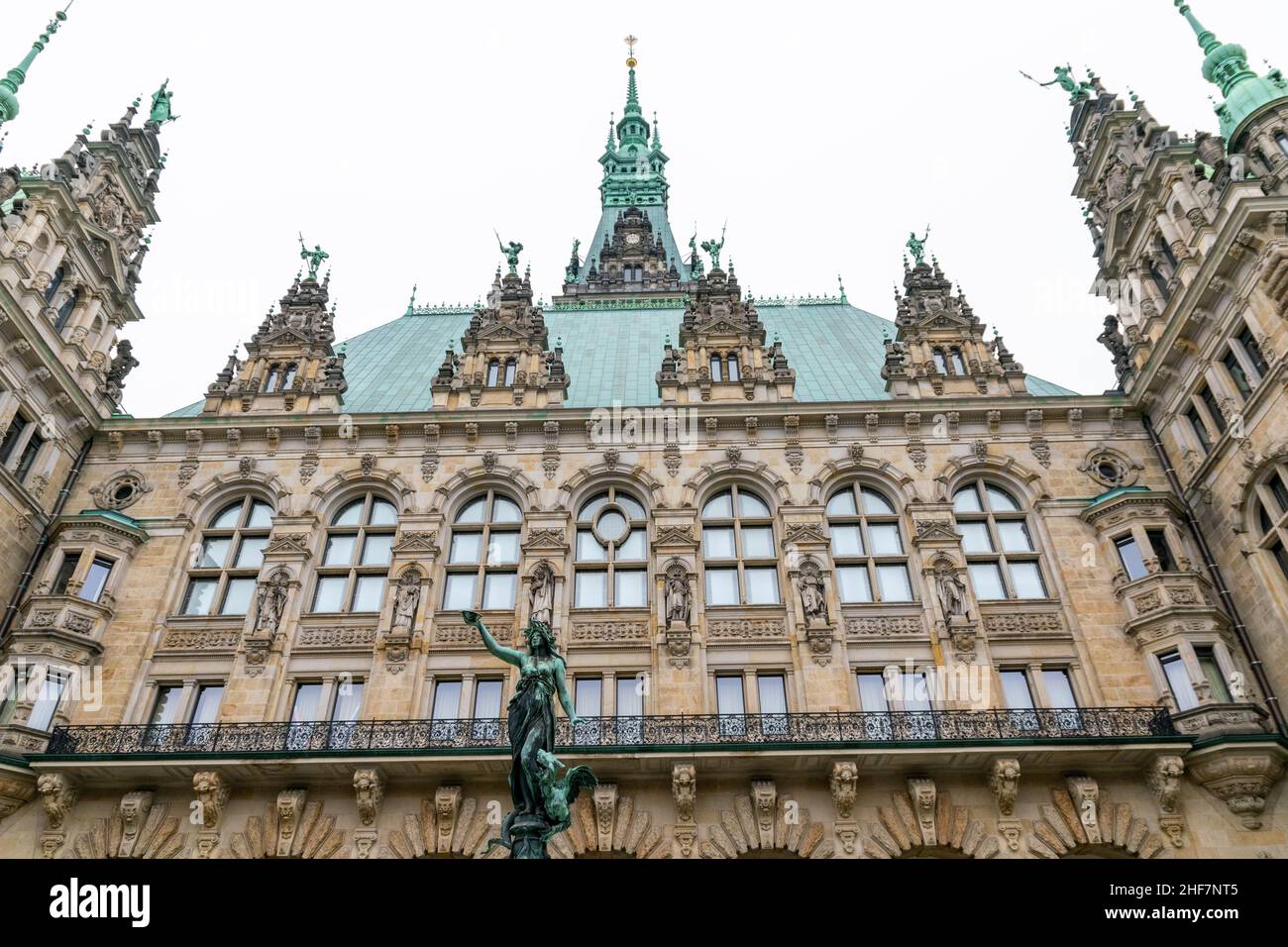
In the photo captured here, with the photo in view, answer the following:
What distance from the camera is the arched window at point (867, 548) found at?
66.5 feet

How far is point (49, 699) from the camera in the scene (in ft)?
59.9

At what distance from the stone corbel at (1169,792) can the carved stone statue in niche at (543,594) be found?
12225 mm

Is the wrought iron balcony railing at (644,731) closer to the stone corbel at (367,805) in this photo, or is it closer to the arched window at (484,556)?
the stone corbel at (367,805)

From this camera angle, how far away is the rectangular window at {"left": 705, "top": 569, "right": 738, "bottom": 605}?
20.3 metres

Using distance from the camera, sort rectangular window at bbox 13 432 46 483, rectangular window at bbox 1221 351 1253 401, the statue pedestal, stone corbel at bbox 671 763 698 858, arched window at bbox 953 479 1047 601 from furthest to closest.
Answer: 1. rectangular window at bbox 13 432 46 483
2. arched window at bbox 953 479 1047 601
3. rectangular window at bbox 1221 351 1253 401
4. stone corbel at bbox 671 763 698 858
5. the statue pedestal

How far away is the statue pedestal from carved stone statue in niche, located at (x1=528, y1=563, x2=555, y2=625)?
8.05 m

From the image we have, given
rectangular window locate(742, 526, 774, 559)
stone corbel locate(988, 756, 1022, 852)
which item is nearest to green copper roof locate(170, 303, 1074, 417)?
rectangular window locate(742, 526, 774, 559)

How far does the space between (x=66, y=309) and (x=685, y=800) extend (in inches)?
846

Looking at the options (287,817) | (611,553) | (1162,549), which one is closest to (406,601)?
(611,553)

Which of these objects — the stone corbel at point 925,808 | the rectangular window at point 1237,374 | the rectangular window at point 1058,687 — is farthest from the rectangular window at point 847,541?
the rectangular window at point 1237,374

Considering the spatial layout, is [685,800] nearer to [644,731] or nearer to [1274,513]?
[644,731]

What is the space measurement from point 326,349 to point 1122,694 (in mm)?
21998

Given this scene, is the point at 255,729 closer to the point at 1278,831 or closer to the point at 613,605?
the point at 613,605

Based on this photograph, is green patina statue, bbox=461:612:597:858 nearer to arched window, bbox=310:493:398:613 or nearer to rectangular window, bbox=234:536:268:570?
arched window, bbox=310:493:398:613
